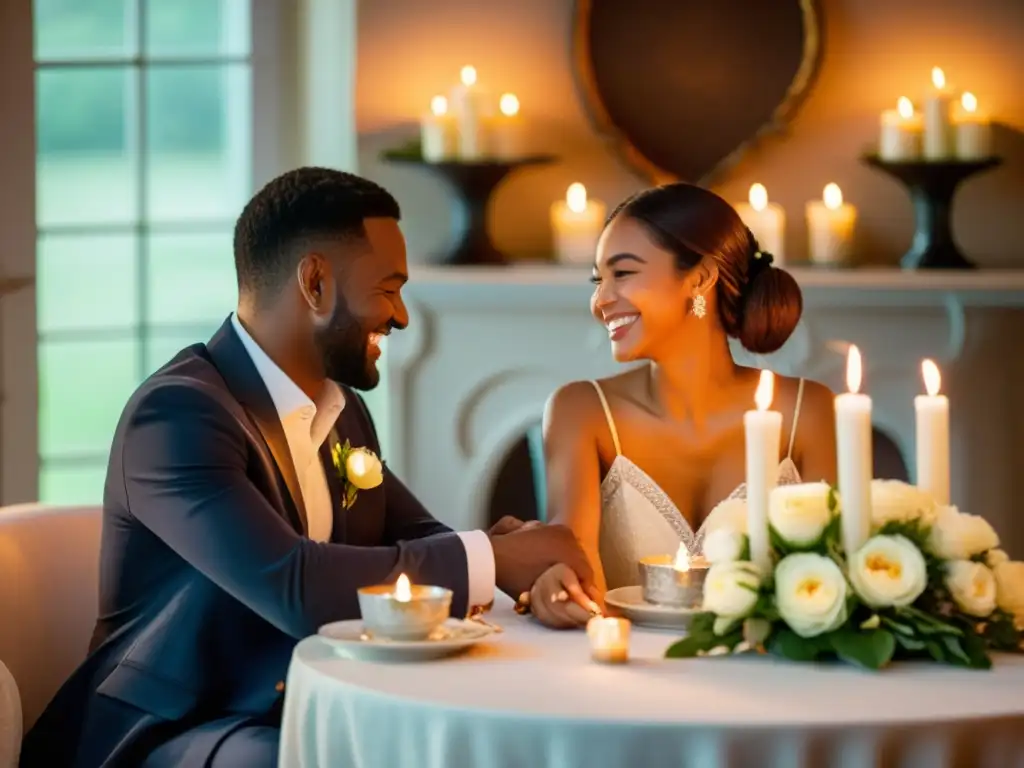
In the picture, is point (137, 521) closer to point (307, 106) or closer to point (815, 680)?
point (815, 680)

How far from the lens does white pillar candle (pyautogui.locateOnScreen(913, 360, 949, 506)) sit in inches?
76.1

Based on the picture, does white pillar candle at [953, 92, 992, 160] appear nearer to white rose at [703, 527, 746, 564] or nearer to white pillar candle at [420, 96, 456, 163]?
white pillar candle at [420, 96, 456, 163]

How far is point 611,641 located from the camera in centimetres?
194

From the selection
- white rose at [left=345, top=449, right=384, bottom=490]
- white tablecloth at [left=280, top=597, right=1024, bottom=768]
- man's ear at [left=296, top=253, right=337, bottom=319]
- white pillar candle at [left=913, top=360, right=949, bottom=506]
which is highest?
man's ear at [left=296, top=253, right=337, bottom=319]

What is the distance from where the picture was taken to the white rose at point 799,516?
6.24 ft

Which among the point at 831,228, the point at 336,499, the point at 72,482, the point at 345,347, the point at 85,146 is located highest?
the point at 85,146

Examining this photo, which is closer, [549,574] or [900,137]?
[549,574]

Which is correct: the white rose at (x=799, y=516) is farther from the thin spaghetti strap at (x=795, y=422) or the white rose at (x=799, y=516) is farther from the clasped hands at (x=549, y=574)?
the thin spaghetti strap at (x=795, y=422)

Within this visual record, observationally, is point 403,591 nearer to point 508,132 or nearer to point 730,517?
point 730,517

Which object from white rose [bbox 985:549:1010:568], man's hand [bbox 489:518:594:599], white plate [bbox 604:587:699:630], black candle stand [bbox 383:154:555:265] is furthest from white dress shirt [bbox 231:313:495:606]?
black candle stand [bbox 383:154:555:265]

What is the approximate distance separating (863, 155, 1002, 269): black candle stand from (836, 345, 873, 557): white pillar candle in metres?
2.52

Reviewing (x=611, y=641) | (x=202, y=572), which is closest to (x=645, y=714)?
(x=611, y=641)

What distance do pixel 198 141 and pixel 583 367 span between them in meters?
1.18

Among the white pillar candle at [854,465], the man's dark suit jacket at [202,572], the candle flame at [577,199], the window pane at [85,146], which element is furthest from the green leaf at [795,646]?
the window pane at [85,146]
